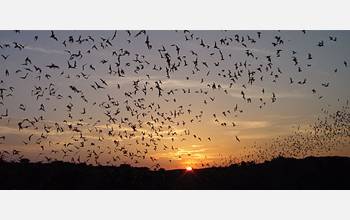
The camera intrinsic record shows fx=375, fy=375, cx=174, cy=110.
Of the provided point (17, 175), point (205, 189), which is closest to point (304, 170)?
point (205, 189)

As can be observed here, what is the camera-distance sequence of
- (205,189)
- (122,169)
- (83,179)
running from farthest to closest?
1. (122,169)
2. (83,179)
3. (205,189)

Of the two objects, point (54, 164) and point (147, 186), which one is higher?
point (54, 164)

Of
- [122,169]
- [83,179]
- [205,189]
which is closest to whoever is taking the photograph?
Answer: [205,189]

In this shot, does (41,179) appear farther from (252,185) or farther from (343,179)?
(343,179)

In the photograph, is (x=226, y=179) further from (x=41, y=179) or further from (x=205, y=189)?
(x=41, y=179)

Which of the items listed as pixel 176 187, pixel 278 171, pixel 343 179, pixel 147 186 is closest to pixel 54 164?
pixel 147 186

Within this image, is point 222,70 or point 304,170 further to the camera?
point 304,170

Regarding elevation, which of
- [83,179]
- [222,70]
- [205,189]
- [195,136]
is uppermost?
[222,70]
